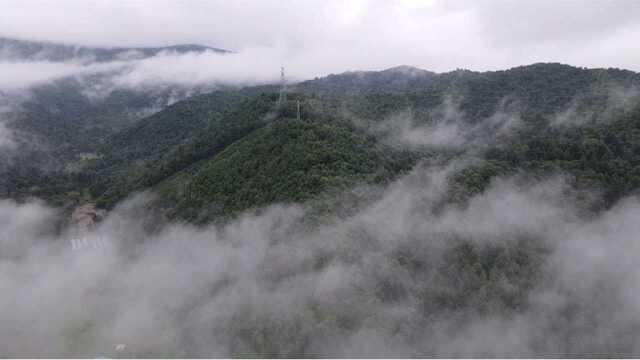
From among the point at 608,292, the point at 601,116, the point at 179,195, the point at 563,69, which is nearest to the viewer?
the point at 608,292

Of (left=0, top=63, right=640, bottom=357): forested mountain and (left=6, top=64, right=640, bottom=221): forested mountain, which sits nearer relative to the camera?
(left=0, top=63, right=640, bottom=357): forested mountain

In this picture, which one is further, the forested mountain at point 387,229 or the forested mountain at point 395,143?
the forested mountain at point 395,143

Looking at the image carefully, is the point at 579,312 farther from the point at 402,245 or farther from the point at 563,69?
the point at 563,69

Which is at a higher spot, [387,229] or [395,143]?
[395,143]

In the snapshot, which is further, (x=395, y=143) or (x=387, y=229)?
(x=395, y=143)

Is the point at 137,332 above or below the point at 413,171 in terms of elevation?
below

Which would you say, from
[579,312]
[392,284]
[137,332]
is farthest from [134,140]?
[579,312]

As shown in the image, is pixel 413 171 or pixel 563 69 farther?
pixel 563 69

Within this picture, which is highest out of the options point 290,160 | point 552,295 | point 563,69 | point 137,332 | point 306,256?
point 563,69

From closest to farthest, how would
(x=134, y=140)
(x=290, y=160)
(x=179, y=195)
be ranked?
(x=290, y=160) → (x=179, y=195) → (x=134, y=140)

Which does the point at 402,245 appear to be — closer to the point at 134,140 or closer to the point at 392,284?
the point at 392,284
